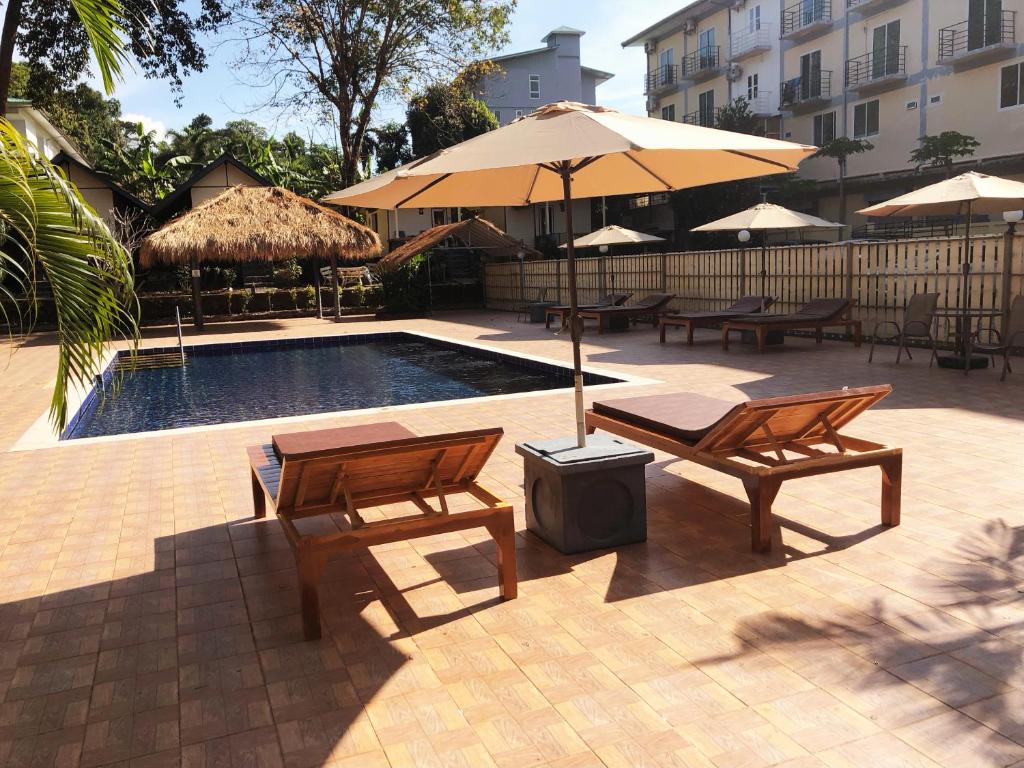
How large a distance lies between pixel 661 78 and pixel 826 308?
3106 cm

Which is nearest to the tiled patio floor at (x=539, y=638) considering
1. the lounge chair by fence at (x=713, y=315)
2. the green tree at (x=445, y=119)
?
the lounge chair by fence at (x=713, y=315)

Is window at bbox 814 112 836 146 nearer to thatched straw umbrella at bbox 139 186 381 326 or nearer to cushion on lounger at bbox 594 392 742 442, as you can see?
thatched straw umbrella at bbox 139 186 381 326

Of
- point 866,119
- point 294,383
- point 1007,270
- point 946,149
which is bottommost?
point 294,383

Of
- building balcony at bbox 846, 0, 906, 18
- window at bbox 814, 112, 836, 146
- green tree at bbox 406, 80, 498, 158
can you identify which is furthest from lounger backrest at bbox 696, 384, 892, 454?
window at bbox 814, 112, 836, 146

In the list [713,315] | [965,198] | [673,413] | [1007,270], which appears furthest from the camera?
[713,315]

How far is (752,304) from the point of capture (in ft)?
46.6

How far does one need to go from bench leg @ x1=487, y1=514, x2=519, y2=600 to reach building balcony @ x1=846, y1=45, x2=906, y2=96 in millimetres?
30200

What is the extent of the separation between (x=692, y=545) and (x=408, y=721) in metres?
1.97

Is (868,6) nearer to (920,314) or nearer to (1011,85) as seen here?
(1011,85)

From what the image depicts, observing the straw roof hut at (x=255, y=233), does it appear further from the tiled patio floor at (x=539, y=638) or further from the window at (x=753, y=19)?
the window at (x=753, y=19)

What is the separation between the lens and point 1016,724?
2.46 m

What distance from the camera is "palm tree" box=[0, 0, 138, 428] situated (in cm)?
298

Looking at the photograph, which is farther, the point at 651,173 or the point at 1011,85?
the point at 1011,85

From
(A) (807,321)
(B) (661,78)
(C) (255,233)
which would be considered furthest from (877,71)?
(C) (255,233)
